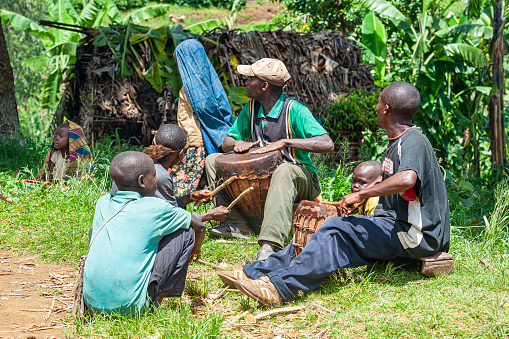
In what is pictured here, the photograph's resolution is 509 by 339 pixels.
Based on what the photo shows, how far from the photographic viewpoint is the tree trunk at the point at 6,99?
26.2 ft

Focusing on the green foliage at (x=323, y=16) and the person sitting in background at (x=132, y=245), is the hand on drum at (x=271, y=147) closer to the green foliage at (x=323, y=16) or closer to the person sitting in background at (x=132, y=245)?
the person sitting in background at (x=132, y=245)

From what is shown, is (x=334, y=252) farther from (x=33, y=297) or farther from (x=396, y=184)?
(x=33, y=297)

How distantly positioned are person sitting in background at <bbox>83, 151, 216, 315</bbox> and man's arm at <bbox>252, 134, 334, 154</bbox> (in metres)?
1.64

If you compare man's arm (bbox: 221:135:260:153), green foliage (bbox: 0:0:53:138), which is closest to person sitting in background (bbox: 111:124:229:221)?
man's arm (bbox: 221:135:260:153)

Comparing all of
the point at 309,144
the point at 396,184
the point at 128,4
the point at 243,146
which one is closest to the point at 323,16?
the point at 243,146

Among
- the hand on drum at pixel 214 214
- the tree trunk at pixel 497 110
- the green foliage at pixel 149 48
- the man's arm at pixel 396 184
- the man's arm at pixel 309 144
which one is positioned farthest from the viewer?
the green foliage at pixel 149 48

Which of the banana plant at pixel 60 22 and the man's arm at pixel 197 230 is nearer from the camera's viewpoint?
the man's arm at pixel 197 230

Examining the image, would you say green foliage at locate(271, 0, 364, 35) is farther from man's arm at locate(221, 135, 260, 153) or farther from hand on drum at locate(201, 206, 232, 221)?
hand on drum at locate(201, 206, 232, 221)

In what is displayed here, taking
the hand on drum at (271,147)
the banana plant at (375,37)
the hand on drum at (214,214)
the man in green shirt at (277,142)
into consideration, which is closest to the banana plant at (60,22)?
the banana plant at (375,37)

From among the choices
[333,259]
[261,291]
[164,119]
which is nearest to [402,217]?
[333,259]

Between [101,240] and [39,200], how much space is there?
3290mm

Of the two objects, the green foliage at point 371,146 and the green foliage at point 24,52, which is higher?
the green foliage at point 24,52

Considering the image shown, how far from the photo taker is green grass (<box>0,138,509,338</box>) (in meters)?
2.94

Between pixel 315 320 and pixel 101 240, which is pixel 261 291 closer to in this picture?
pixel 315 320
